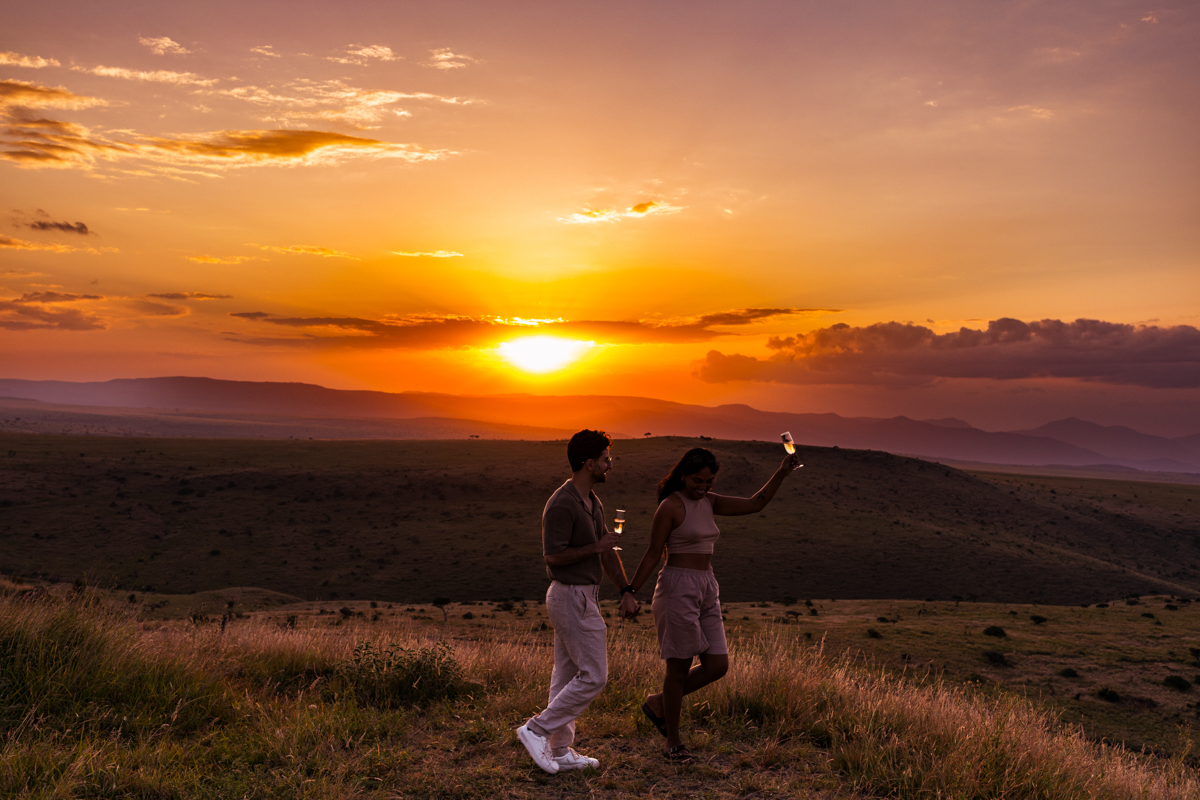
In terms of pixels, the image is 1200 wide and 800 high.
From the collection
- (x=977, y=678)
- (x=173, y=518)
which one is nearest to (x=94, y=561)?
(x=173, y=518)

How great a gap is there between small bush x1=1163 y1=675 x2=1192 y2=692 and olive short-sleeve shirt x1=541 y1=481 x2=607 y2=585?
23.4m

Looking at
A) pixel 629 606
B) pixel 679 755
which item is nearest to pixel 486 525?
pixel 679 755

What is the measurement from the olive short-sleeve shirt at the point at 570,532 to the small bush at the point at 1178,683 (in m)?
23.4

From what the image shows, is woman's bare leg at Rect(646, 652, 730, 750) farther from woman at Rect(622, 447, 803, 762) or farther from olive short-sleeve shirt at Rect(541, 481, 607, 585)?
olive short-sleeve shirt at Rect(541, 481, 607, 585)

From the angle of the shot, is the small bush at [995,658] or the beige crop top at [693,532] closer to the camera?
the beige crop top at [693,532]

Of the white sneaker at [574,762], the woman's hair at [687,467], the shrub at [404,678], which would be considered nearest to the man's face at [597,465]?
the woman's hair at [687,467]

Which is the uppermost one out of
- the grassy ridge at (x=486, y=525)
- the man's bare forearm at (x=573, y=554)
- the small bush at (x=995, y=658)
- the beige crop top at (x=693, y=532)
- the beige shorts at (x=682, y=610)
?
the beige crop top at (x=693, y=532)

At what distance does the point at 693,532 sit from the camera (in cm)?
597

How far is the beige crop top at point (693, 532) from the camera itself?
5973 mm

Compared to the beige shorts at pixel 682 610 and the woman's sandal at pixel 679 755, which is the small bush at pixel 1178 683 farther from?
the beige shorts at pixel 682 610

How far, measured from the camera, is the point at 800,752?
677 cm

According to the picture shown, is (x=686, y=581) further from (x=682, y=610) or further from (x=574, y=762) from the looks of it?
(x=574, y=762)

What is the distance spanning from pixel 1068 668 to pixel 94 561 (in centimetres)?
5695

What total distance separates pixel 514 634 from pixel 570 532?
2114 cm
